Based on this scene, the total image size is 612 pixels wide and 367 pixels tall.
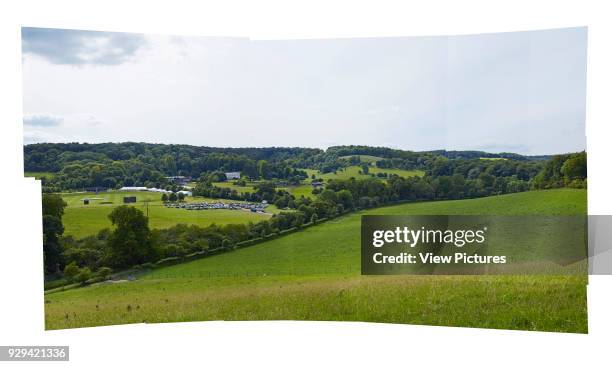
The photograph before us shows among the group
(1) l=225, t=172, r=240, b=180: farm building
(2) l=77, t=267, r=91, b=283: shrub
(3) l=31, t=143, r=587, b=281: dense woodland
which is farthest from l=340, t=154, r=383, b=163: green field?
(2) l=77, t=267, r=91, b=283: shrub

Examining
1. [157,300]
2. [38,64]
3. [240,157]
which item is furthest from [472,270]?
[38,64]

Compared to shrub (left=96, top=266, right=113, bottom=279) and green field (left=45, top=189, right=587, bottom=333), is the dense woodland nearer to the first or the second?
shrub (left=96, top=266, right=113, bottom=279)

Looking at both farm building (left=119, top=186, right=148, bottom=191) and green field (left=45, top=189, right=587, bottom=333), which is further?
farm building (left=119, top=186, right=148, bottom=191)

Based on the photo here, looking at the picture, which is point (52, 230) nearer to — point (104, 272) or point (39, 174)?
point (39, 174)

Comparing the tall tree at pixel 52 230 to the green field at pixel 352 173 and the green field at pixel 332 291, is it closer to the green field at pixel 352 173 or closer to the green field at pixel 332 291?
the green field at pixel 332 291

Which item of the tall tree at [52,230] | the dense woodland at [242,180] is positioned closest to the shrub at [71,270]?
the dense woodland at [242,180]

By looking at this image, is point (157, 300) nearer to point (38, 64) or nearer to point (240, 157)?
point (240, 157)
